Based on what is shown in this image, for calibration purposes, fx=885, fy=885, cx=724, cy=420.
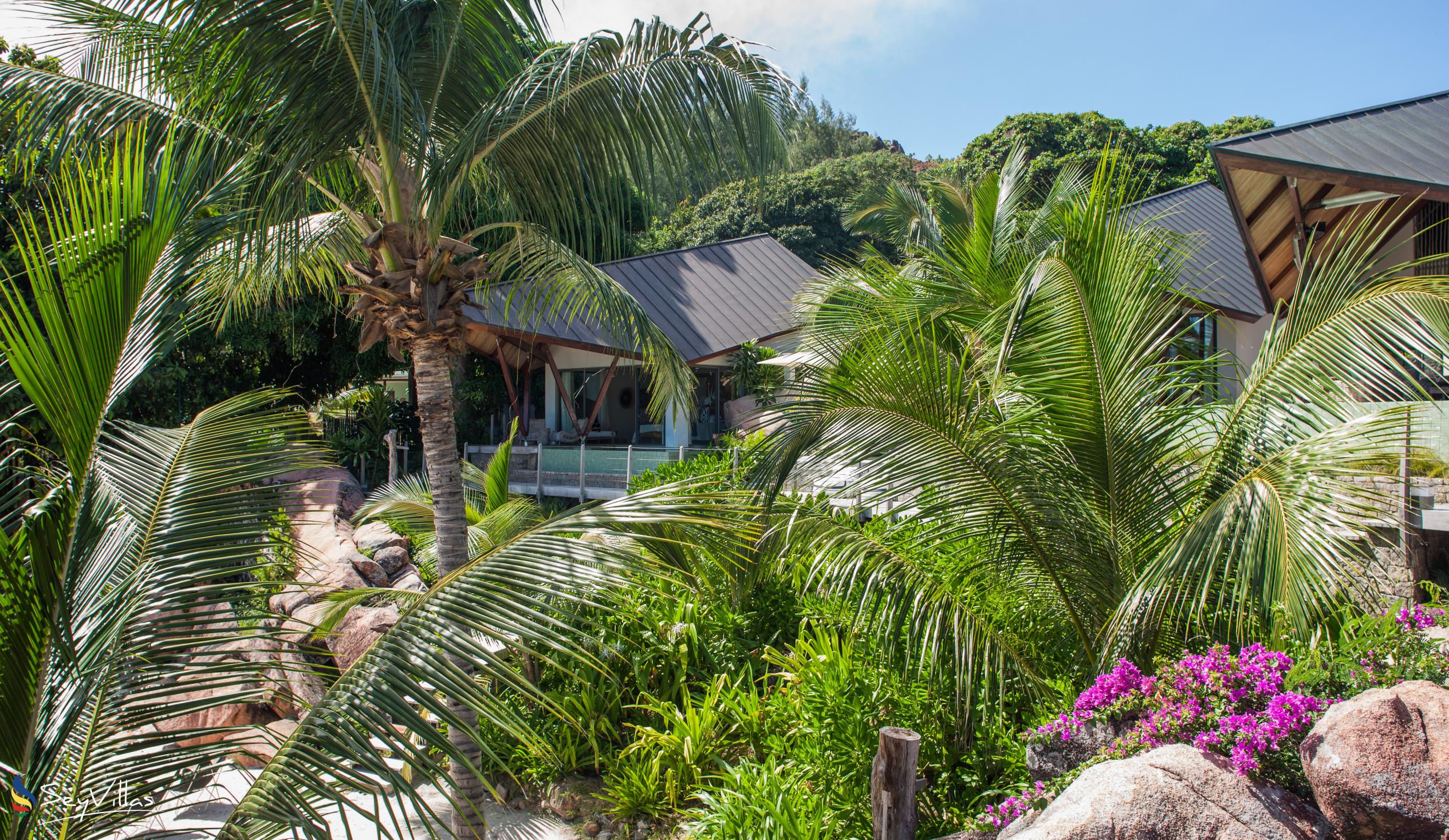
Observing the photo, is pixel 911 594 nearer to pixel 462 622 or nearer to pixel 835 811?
pixel 835 811

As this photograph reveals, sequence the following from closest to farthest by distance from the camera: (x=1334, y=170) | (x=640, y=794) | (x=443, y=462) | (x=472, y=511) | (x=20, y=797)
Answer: (x=20, y=797)
(x=443, y=462)
(x=640, y=794)
(x=1334, y=170)
(x=472, y=511)

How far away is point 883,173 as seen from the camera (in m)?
39.6

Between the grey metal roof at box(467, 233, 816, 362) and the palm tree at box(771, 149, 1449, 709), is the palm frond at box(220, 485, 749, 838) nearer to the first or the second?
the palm tree at box(771, 149, 1449, 709)

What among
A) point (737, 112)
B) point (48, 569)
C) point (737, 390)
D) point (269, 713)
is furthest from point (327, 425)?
point (48, 569)

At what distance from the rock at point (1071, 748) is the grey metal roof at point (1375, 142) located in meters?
5.50

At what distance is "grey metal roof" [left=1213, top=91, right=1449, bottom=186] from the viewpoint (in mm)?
7367

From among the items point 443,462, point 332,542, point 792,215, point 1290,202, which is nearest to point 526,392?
point 332,542

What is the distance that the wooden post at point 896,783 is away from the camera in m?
4.36

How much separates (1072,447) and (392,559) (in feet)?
40.8

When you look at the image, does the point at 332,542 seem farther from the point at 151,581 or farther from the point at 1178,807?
the point at 1178,807

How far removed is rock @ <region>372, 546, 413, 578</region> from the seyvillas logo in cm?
1208

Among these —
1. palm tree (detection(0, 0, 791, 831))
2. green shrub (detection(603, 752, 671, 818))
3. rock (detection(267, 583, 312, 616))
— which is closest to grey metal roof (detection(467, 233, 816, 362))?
rock (detection(267, 583, 312, 616))

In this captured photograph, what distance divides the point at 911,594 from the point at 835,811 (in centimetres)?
158

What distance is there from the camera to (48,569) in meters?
2.85
